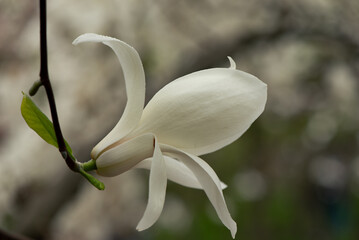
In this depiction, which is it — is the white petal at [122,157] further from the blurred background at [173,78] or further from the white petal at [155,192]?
the blurred background at [173,78]

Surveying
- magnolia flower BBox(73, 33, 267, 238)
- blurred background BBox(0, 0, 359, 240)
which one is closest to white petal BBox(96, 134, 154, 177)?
magnolia flower BBox(73, 33, 267, 238)

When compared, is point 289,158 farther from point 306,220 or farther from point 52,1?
point 52,1

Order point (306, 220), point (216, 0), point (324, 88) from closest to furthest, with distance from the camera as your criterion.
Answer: point (216, 0)
point (324, 88)
point (306, 220)

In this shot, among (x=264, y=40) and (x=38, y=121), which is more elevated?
(x=38, y=121)

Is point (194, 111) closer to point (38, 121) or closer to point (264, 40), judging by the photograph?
point (38, 121)

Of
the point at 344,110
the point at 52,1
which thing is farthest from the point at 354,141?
the point at 52,1

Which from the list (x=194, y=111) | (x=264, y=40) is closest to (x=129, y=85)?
(x=194, y=111)

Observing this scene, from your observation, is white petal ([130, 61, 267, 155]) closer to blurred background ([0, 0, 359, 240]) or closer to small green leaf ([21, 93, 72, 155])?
small green leaf ([21, 93, 72, 155])
